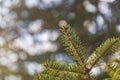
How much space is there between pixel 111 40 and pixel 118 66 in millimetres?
179

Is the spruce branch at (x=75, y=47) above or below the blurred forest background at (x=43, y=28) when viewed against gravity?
below

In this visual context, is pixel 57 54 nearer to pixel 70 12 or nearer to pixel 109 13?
pixel 70 12

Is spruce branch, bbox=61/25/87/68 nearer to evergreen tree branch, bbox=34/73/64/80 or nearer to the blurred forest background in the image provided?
evergreen tree branch, bbox=34/73/64/80

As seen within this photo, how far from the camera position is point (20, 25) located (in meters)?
6.02

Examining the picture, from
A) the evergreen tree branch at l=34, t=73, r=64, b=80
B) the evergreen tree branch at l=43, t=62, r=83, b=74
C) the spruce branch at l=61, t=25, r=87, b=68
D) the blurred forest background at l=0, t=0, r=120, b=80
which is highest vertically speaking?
the blurred forest background at l=0, t=0, r=120, b=80

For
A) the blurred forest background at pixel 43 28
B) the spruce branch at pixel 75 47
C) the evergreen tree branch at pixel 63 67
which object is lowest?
the evergreen tree branch at pixel 63 67

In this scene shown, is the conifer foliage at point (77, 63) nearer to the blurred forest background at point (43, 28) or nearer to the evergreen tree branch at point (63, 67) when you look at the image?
the evergreen tree branch at point (63, 67)

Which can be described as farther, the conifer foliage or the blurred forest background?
the blurred forest background

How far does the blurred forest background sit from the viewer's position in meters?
4.62

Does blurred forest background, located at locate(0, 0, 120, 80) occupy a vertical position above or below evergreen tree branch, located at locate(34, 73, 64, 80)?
above

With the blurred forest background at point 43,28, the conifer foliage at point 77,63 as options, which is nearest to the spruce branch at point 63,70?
the conifer foliage at point 77,63

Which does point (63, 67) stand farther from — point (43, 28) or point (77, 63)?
point (43, 28)

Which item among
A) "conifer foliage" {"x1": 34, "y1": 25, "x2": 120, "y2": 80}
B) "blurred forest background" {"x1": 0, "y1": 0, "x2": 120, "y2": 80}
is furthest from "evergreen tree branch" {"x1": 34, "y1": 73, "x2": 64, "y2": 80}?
"blurred forest background" {"x1": 0, "y1": 0, "x2": 120, "y2": 80}

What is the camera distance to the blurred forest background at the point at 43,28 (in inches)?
182
